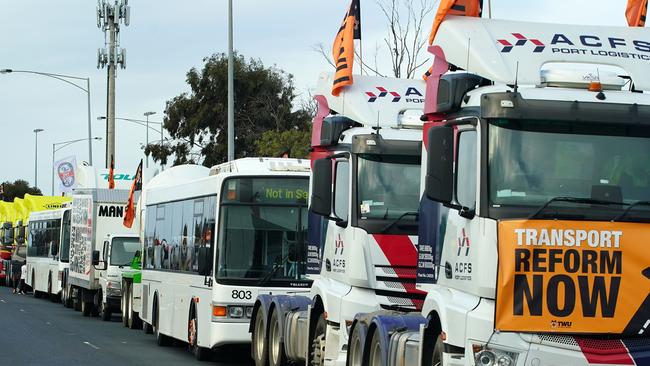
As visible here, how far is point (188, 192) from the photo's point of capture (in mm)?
21844

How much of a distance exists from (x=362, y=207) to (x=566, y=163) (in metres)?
4.38

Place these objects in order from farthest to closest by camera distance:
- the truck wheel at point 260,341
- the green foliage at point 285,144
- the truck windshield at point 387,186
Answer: the green foliage at point 285,144
the truck wheel at point 260,341
the truck windshield at point 387,186

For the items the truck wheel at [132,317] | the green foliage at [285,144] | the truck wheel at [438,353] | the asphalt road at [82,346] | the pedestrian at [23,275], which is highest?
the green foliage at [285,144]

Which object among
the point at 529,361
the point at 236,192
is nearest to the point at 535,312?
the point at 529,361

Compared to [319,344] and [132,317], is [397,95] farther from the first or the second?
[132,317]

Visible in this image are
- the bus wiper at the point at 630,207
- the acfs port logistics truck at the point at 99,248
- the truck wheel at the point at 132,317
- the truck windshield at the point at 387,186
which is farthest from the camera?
the acfs port logistics truck at the point at 99,248

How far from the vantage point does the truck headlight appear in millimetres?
9281

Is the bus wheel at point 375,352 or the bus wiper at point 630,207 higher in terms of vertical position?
the bus wiper at point 630,207

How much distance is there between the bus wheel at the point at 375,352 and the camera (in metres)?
12.4

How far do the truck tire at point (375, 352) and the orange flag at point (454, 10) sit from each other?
8.86 ft

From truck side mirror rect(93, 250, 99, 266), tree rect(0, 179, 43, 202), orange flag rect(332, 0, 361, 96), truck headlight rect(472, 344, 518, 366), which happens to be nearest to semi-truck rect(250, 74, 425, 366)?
orange flag rect(332, 0, 361, 96)

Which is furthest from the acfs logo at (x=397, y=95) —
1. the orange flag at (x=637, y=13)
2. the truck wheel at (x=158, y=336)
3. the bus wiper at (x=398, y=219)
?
the truck wheel at (x=158, y=336)

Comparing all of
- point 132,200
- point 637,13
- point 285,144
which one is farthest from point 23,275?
point 637,13

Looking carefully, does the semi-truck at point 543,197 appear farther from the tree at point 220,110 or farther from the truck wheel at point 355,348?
the tree at point 220,110
